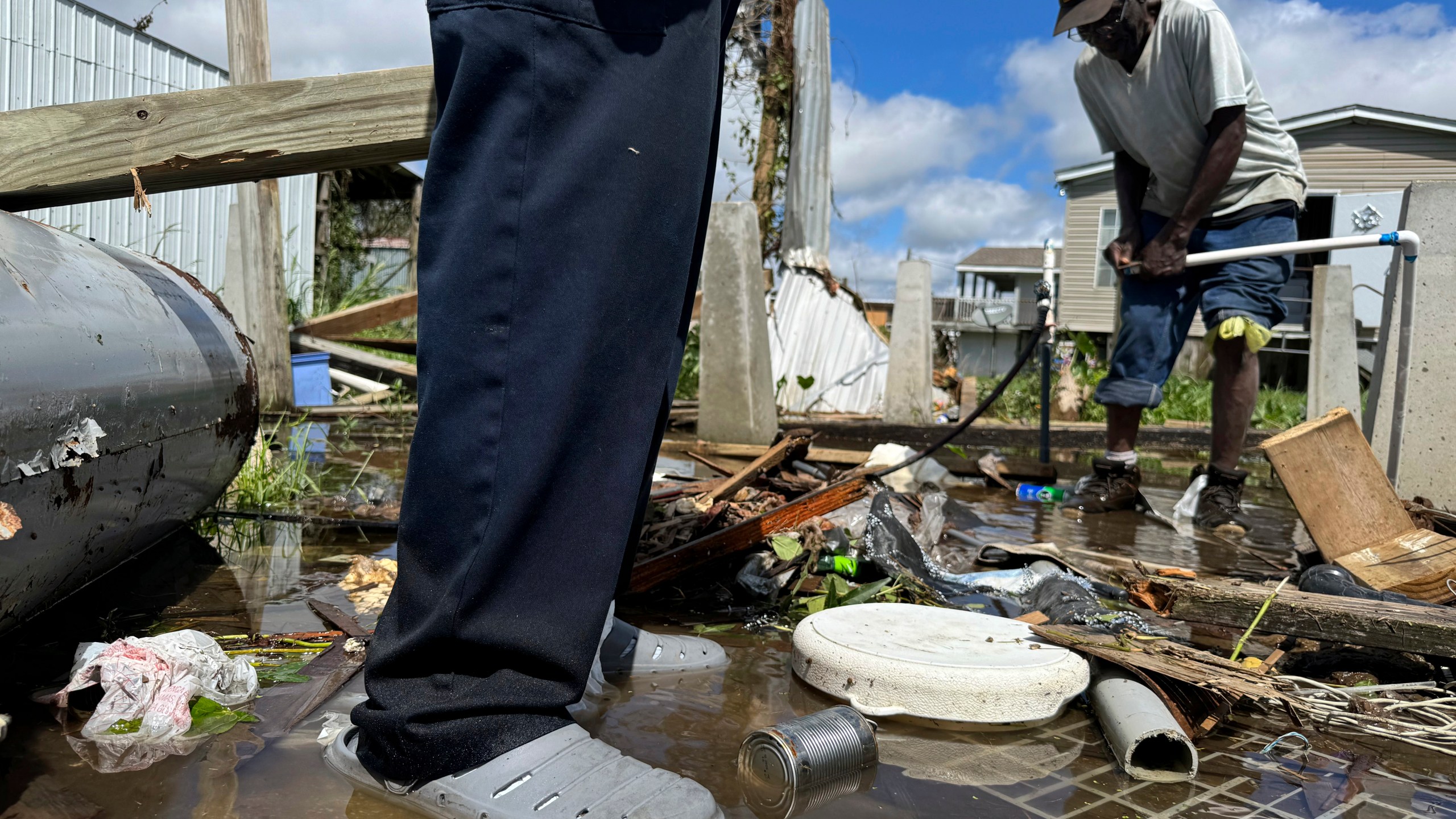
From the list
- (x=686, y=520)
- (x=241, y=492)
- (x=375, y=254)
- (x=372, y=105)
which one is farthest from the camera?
(x=375, y=254)

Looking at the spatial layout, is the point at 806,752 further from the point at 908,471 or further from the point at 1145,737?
the point at 908,471

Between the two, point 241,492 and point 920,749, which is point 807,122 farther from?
point 920,749

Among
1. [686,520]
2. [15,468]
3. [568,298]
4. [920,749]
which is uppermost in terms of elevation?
[568,298]

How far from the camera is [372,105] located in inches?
81.3

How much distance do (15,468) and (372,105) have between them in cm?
102

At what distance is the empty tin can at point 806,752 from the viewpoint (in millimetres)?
1537

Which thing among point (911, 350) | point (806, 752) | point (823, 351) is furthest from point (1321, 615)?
point (823, 351)

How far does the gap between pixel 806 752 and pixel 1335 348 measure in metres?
8.06

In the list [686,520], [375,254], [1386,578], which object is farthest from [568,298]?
[375,254]

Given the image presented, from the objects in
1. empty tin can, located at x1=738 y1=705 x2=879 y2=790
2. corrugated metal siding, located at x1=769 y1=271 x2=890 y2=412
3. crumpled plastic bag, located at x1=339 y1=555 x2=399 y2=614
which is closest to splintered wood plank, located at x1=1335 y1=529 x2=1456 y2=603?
empty tin can, located at x1=738 y1=705 x2=879 y2=790

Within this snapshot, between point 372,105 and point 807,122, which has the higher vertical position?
point 807,122

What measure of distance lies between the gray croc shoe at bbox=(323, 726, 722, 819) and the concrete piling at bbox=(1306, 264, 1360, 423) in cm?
804

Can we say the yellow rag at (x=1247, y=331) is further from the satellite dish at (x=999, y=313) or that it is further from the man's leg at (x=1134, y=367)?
the satellite dish at (x=999, y=313)

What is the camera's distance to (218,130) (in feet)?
6.95
